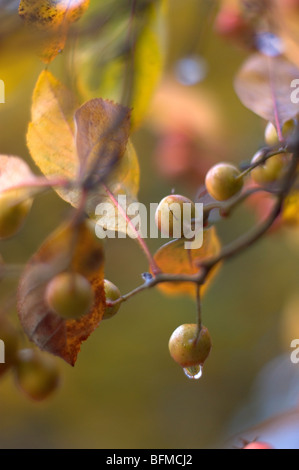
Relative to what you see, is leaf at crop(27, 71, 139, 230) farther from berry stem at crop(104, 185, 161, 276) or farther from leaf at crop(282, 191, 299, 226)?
leaf at crop(282, 191, 299, 226)

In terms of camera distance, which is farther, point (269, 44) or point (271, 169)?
point (269, 44)

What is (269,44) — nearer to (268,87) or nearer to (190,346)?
(268,87)

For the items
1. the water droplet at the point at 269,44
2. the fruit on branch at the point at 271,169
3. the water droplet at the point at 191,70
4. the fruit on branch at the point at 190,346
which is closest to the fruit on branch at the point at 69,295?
the fruit on branch at the point at 190,346

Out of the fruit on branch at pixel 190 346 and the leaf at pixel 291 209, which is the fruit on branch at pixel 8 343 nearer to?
the fruit on branch at pixel 190 346

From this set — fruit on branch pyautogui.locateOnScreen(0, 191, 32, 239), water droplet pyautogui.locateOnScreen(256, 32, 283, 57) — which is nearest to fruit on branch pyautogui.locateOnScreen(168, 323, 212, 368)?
fruit on branch pyautogui.locateOnScreen(0, 191, 32, 239)

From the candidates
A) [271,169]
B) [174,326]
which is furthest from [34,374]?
[174,326]

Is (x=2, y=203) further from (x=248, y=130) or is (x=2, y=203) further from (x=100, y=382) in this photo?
(x=100, y=382)

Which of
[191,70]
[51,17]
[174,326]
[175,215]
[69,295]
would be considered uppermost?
[191,70]
